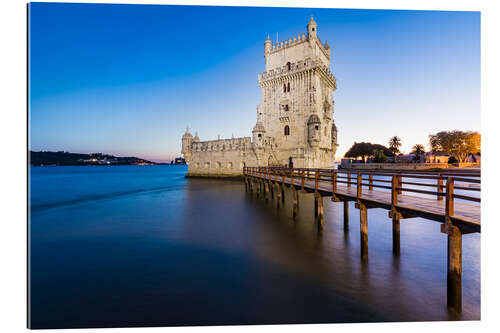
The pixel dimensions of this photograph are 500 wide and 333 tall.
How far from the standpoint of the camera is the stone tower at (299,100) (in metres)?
27.9

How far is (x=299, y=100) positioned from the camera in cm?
2902

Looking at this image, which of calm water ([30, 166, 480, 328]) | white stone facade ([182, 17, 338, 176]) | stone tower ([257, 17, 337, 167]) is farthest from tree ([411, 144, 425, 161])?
calm water ([30, 166, 480, 328])

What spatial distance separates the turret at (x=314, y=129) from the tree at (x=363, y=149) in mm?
49278

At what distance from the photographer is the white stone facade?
91.7ft

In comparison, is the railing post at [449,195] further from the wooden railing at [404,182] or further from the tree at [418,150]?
the tree at [418,150]

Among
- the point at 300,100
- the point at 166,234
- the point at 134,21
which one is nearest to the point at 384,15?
the point at 134,21

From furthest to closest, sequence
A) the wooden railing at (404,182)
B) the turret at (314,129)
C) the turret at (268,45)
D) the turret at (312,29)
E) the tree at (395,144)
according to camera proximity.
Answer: the tree at (395,144), the turret at (268,45), the turret at (312,29), the turret at (314,129), the wooden railing at (404,182)

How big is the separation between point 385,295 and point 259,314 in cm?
295

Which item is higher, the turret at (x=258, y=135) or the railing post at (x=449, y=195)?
the turret at (x=258, y=135)

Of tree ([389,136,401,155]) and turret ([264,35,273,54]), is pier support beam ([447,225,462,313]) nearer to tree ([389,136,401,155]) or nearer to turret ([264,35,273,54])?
turret ([264,35,273,54])

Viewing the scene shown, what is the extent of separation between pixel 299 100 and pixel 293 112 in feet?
5.22

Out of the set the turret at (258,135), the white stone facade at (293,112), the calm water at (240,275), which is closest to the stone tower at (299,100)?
the white stone facade at (293,112)

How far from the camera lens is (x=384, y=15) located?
6457 mm
